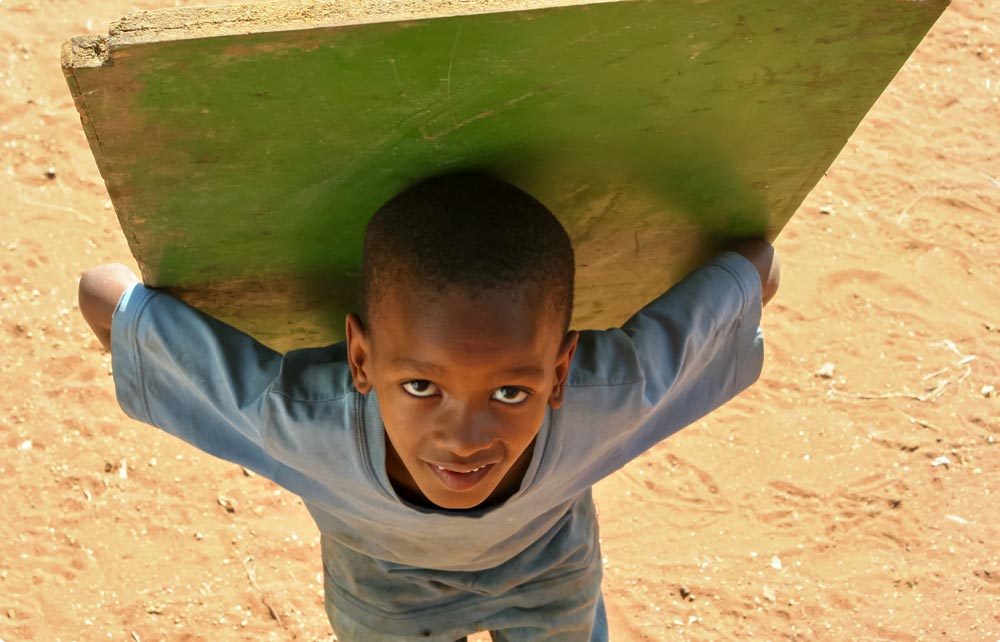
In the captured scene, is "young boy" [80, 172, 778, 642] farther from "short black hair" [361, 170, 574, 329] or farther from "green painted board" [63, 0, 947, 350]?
"green painted board" [63, 0, 947, 350]

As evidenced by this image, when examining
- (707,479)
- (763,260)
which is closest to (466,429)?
(763,260)

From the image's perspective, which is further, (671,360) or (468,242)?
(671,360)

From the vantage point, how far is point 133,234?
2.01 metres

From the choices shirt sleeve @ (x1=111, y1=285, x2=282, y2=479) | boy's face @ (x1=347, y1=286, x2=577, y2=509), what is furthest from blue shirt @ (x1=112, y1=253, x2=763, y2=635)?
boy's face @ (x1=347, y1=286, x2=577, y2=509)

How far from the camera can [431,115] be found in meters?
1.83

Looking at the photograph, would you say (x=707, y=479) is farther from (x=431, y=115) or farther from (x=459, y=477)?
(x=431, y=115)

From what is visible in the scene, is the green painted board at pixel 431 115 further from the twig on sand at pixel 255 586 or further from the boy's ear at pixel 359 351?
the twig on sand at pixel 255 586

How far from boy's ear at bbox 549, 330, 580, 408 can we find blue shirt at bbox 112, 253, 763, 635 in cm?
8

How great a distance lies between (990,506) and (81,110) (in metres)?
3.53

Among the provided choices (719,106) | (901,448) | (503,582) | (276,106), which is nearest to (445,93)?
(276,106)

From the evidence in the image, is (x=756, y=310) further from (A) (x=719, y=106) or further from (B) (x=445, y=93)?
(B) (x=445, y=93)

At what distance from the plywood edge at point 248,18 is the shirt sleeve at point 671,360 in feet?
2.58

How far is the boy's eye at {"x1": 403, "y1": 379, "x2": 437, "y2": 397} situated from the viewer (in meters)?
1.83

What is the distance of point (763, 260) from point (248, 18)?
1.34 m
